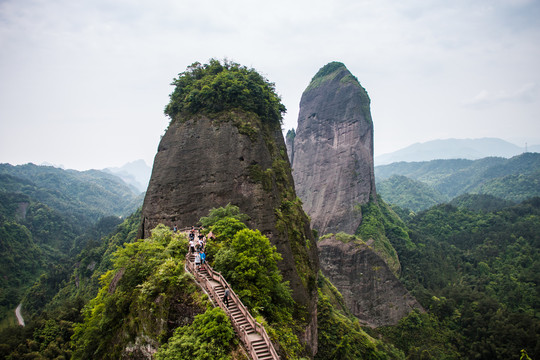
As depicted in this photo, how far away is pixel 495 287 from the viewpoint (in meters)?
55.2

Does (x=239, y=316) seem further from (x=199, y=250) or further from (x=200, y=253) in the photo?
(x=199, y=250)

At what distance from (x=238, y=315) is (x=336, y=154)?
6058cm

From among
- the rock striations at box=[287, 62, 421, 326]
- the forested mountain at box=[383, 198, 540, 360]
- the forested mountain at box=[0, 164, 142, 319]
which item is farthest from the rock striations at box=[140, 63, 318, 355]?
the forested mountain at box=[0, 164, 142, 319]

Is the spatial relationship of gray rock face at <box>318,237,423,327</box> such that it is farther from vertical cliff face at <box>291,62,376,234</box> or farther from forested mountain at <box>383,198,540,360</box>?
vertical cliff face at <box>291,62,376,234</box>

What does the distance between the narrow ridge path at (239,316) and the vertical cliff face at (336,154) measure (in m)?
52.2

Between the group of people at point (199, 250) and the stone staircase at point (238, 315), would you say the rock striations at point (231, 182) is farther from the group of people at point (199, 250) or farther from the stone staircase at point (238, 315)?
the stone staircase at point (238, 315)

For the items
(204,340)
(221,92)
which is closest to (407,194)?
(221,92)

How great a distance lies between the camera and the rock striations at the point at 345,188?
159 feet


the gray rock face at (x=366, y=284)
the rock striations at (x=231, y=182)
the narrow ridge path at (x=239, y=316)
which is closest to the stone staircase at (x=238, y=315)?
the narrow ridge path at (x=239, y=316)

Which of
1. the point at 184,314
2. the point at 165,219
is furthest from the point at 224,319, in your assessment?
the point at 165,219

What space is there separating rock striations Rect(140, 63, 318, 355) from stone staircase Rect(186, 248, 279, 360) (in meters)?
7.77

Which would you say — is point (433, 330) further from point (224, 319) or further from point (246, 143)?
point (224, 319)

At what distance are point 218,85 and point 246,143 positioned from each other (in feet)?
22.3

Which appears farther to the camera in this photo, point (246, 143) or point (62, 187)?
point (62, 187)
